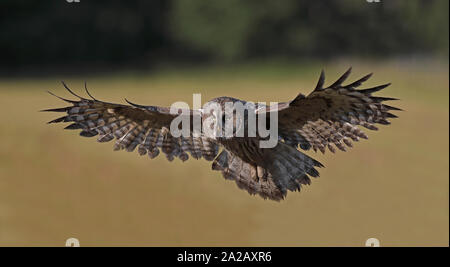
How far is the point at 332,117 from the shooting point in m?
6.37

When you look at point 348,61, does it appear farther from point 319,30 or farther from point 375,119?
point 375,119

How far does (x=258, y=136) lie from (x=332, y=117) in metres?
0.75

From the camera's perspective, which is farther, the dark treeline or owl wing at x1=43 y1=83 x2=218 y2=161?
the dark treeline

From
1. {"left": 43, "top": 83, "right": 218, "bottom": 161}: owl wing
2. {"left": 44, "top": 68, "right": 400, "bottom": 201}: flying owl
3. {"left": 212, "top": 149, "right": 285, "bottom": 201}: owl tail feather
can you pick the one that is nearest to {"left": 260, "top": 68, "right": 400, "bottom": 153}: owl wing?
{"left": 44, "top": 68, "right": 400, "bottom": 201}: flying owl

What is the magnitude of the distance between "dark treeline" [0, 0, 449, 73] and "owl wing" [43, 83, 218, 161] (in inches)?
1137

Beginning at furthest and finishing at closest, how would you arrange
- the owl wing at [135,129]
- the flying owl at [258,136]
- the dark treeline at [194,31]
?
the dark treeline at [194,31] → the owl wing at [135,129] → the flying owl at [258,136]

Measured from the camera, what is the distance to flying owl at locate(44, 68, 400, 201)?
20.2 feet

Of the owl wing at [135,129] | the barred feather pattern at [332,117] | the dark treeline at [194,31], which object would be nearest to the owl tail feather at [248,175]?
the owl wing at [135,129]

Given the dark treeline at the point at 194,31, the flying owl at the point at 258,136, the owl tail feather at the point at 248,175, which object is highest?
the dark treeline at the point at 194,31

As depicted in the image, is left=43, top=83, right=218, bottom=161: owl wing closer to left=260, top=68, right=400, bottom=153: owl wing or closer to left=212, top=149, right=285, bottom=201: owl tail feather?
left=212, top=149, right=285, bottom=201: owl tail feather

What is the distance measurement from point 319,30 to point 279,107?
32.0m

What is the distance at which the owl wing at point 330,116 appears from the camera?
5961 millimetres

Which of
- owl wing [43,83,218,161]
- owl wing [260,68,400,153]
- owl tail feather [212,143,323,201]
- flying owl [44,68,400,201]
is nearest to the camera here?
owl wing [260,68,400,153]

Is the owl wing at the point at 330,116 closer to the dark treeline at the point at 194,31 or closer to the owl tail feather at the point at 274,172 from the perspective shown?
the owl tail feather at the point at 274,172
